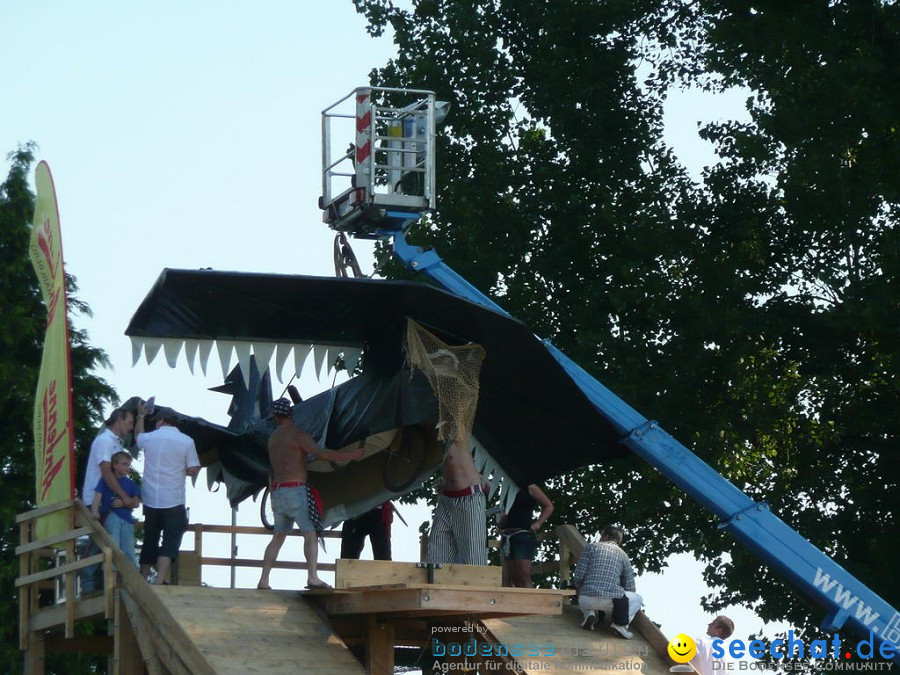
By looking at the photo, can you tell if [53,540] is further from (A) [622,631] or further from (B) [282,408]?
(A) [622,631]

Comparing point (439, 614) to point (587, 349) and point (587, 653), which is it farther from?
point (587, 349)

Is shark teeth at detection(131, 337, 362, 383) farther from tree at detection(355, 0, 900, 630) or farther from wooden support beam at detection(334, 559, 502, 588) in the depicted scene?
tree at detection(355, 0, 900, 630)

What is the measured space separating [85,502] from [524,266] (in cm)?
1320

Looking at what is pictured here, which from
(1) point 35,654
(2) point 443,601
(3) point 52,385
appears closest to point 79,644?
(1) point 35,654

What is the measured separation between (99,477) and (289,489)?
1663 millimetres

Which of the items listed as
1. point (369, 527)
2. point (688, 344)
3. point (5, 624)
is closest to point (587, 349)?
point (688, 344)

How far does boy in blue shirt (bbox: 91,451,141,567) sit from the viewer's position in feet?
41.0

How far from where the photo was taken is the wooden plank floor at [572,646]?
1293 centimetres

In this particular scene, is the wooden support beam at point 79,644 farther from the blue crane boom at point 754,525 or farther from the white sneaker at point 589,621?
the blue crane boom at point 754,525

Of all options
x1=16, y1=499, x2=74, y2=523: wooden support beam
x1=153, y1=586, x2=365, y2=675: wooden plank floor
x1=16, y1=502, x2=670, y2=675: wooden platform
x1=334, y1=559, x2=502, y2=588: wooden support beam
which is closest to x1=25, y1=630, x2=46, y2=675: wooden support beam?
x1=16, y1=502, x2=670, y2=675: wooden platform

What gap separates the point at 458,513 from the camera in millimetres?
13211

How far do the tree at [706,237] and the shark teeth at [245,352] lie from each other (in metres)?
9.16

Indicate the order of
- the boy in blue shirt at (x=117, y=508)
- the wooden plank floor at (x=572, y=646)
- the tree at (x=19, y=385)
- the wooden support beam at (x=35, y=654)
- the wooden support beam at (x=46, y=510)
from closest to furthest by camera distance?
the boy in blue shirt at (x=117, y=508)
the wooden support beam at (x=46, y=510)
the wooden plank floor at (x=572, y=646)
the wooden support beam at (x=35, y=654)
the tree at (x=19, y=385)

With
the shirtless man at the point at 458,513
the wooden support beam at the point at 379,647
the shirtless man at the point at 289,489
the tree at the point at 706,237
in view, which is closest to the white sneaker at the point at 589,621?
the shirtless man at the point at 458,513
